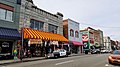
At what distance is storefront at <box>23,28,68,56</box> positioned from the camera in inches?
1062

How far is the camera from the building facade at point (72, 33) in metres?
42.1

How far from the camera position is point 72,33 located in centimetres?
4419

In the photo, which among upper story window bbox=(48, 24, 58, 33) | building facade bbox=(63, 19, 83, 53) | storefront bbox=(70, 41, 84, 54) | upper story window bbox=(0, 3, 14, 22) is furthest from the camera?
storefront bbox=(70, 41, 84, 54)

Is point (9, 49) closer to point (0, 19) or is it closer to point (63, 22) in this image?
point (0, 19)

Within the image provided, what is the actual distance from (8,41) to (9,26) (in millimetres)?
2097

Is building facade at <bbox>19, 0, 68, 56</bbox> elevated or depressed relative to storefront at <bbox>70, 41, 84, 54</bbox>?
elevated

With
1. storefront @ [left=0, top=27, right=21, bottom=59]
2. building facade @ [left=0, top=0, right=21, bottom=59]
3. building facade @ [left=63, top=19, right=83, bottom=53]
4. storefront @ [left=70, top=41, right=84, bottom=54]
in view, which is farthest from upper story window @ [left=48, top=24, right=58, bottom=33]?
storefront @ [left=0, top=27, right=21, bottom=59]

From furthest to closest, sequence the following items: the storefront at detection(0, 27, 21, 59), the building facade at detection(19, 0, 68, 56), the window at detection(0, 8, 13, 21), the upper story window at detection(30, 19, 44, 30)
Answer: the upper story window at detection(30, 19, 44, 30)
the building facade at detection(19, 0, 68, 56)
the window at detection(0, 8, 13, 21)
the storefront at detection(0, 27, 21, 59)

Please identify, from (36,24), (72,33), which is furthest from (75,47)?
(36,24)

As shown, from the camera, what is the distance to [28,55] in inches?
1089

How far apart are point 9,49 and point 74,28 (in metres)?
23.7

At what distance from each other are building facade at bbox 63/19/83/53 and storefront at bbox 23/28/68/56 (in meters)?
7.25

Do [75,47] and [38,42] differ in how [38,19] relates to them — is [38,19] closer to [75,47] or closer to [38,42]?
[38,42]

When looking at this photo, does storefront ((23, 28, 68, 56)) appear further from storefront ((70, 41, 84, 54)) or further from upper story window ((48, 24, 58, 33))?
storefront ((70, 41, 84, 54))
